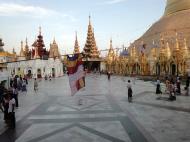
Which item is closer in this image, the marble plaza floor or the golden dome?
the marble plaza floor

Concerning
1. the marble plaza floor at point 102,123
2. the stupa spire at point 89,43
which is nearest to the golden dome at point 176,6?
the stupa spire at point 89,43

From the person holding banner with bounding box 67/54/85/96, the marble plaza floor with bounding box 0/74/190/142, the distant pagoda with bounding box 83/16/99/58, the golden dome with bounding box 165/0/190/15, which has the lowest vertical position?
the marble plaza floor with bounding box 0/74/190/142

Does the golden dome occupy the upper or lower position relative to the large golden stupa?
upper

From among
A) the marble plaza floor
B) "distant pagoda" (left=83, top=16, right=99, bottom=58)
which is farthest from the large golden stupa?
"distant pagoda" (left=83, top=16, right=99, bottom=58)

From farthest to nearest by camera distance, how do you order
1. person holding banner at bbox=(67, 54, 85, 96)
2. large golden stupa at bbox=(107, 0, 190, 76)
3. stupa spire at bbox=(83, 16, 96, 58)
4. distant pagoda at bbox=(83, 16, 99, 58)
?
stupa spire at bbox=(83, 16, 96, 58) → distant pagoda at bbox=(83, 16, 99, 58) → large golden stupa at bbox=(107, 0, 190, 76) → person holding banner at bbox=(67, 54, 85, 96)

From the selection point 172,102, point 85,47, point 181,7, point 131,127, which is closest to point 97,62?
point 85,47

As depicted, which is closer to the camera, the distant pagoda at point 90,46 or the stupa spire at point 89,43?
the distant pagoda at point 90,46

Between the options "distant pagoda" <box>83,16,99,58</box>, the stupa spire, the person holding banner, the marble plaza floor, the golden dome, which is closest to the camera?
the marble plaza floor

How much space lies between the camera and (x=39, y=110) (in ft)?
50.2

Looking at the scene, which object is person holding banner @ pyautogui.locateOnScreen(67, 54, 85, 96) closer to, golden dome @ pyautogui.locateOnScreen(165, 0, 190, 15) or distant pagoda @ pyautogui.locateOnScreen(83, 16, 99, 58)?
golden dome @ pyautogui.locateOnScreen(165, 0, 190, 15)

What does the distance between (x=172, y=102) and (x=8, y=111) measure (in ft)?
32.3

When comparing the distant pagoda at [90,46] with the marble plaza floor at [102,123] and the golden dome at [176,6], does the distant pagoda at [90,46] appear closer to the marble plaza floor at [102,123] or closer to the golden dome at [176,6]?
Answer: the golden dome at [176,6]

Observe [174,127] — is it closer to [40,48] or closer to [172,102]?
[172,102]

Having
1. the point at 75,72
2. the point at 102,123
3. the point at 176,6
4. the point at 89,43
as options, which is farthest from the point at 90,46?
the point at 102,123
